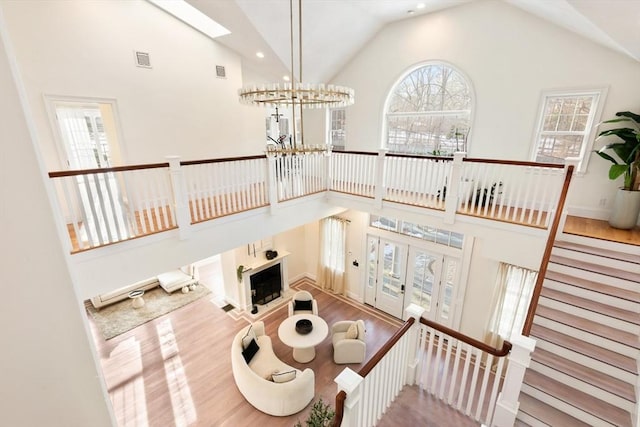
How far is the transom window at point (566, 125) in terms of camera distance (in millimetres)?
4691

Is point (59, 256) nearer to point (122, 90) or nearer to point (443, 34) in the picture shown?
point (122, 90)

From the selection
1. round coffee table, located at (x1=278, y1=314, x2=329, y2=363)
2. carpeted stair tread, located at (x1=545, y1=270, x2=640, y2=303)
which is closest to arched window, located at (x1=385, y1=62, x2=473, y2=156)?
carpeted stair tread, located at (x1=545, y1=270, x2=640, y2=303)

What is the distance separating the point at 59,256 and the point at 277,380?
4.99 meters

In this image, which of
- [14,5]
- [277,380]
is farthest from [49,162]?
[277,380]

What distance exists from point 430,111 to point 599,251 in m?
3.94

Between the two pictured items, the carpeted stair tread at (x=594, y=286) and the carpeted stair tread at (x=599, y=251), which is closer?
the carpeted stair tread at (x=594, y=286)

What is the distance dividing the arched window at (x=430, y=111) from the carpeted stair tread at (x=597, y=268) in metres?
2.89

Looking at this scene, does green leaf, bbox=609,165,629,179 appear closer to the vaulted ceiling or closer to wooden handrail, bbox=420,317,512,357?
the vaulted ceiling

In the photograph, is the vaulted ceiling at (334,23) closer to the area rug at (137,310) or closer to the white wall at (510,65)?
the white wall at (510,65)

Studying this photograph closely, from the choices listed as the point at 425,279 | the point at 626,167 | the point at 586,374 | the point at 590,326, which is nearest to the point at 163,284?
the point at 425,279

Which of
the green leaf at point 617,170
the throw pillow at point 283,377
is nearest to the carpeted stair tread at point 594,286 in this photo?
the green leaf at point 617,170

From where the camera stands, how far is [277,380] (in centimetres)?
475

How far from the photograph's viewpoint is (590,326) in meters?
3.20

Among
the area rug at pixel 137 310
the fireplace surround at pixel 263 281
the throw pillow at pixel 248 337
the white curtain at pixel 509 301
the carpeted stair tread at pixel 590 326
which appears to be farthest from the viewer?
the fireplace surround at pixel 263 281
